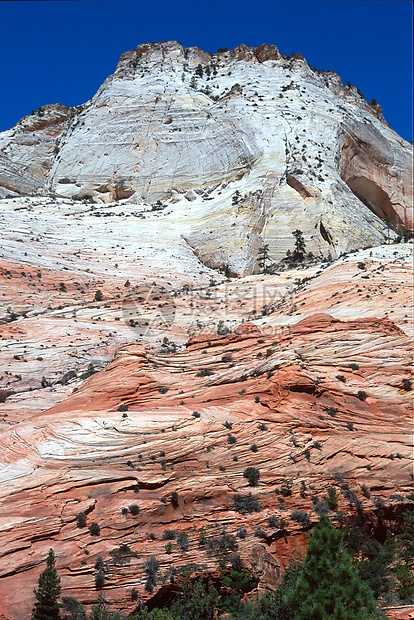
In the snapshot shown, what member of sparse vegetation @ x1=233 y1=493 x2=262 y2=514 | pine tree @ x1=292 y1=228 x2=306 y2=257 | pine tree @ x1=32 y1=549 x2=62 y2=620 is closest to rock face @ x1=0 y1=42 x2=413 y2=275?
pine tree @ x1=292 y1=228 x2=306 y2=257

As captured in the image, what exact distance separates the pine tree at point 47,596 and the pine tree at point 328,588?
4.83m

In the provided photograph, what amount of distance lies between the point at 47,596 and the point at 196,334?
18.0 meters

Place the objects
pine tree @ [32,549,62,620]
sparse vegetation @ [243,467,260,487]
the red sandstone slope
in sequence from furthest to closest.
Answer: sparse vegetation @ [243,467,260,487] < the red sandstone slope < pine tree @ [32,549,62,620]

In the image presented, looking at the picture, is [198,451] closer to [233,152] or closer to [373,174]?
[233,152]

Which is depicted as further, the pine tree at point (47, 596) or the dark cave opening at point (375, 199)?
the dark cave opening at point (375, 199)

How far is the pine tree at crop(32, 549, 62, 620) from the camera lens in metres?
12.1

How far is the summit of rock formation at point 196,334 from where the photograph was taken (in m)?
14.9

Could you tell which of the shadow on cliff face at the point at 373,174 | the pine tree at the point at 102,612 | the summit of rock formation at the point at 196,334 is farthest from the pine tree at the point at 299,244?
the pine tree at the point at 102,612

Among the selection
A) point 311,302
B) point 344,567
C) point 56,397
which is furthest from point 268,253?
point 344,567

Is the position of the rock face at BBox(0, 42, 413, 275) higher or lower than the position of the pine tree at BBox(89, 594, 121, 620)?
higher

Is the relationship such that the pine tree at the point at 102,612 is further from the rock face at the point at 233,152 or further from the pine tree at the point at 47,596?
the rock face at the point at 233,152

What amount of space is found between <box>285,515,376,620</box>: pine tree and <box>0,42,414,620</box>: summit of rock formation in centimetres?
131

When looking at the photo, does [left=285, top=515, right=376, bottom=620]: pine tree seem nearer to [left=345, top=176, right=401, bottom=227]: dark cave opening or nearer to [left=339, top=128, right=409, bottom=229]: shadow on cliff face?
[left=339, top=128, right=409, bottom=229]: shadow on cliff face

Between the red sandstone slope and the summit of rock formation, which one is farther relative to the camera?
the summit of rock formation
